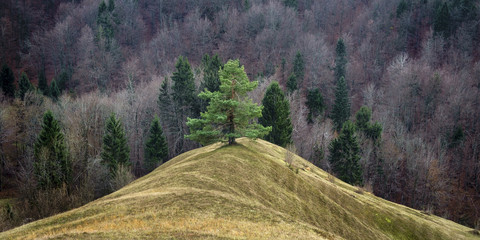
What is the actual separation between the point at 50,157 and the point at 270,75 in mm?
47523

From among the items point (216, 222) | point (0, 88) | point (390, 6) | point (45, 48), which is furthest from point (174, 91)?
point (390, 6)

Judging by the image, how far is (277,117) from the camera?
46.8 m

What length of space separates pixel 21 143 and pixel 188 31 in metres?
57.4

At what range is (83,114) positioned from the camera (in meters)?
43.5

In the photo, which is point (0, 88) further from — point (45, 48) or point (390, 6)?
point (390, 6)

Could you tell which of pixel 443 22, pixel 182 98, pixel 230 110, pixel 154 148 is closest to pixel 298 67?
pixel 182 98

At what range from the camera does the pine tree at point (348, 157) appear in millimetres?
46219

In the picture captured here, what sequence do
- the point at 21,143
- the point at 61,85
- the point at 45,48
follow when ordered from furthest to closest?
the point at 45,48 < the point at 61,85 < the point at 21,143

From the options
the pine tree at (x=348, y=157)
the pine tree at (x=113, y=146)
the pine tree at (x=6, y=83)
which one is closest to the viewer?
the pine tree at (x=113, y=146)

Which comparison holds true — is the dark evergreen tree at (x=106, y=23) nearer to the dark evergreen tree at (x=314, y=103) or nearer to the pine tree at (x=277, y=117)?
the dark evergreen tree at (x=314, y=103)

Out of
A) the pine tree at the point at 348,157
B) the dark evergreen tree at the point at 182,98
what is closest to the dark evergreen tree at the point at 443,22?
the pine tree at the point at 348,157

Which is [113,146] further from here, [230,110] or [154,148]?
[230,110]

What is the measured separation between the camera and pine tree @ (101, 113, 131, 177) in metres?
41.3

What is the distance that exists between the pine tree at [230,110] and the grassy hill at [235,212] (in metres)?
1.59
